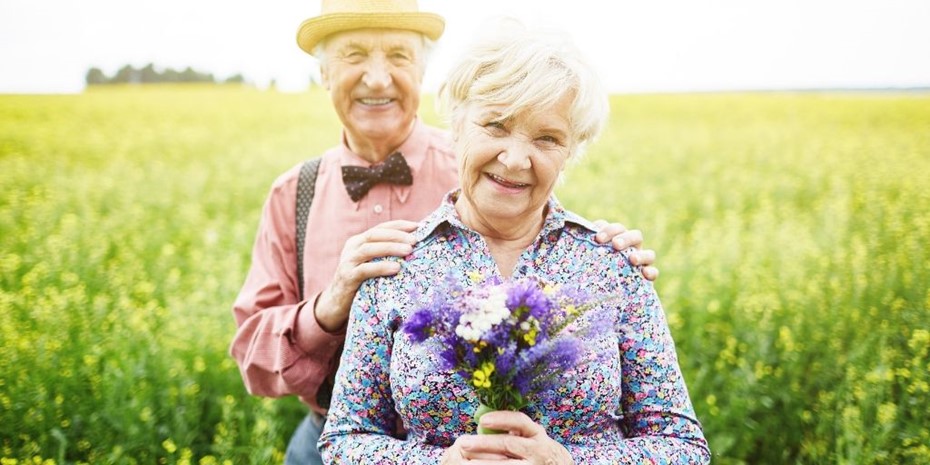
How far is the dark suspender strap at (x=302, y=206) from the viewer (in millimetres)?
2709

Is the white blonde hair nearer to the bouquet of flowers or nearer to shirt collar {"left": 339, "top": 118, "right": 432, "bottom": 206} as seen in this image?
the bouquet of flowers

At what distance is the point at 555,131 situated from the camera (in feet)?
6.19

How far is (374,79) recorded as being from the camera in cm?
257

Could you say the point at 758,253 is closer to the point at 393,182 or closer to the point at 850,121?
the point at 393,182

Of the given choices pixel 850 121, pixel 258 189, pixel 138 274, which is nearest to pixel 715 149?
pixel 850 121

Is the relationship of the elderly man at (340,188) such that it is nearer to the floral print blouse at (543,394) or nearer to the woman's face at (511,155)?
the floral print blouse at (543,394)

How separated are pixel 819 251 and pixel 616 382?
3.85 metres

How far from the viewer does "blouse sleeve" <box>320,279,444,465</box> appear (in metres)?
1.95

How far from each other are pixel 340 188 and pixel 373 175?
0.16 meters

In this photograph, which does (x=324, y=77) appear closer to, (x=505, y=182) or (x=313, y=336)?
(x=313, y=336)

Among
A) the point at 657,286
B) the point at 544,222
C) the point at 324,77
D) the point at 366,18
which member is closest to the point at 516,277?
the point at 544,222

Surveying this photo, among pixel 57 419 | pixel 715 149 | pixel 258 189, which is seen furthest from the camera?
pixel 715 149

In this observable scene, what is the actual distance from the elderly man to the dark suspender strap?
0.01m

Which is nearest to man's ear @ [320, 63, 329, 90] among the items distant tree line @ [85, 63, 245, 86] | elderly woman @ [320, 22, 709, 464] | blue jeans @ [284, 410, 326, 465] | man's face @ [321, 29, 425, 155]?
man's face @ [321, 29, 425, 155]
